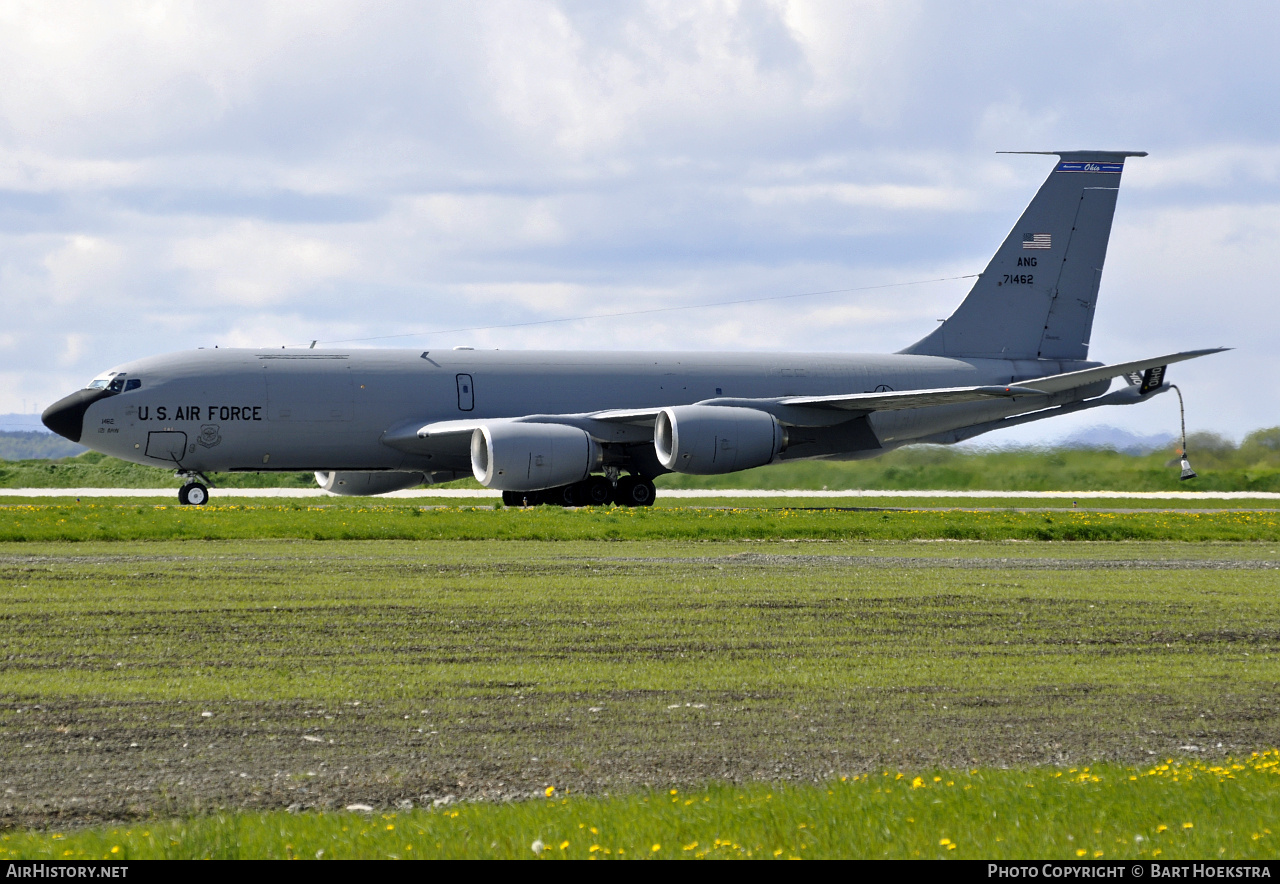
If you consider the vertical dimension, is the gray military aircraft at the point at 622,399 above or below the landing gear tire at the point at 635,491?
above

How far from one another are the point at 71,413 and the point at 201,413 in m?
3.02

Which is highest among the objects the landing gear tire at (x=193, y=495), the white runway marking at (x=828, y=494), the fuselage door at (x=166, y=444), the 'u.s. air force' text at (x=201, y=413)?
the 'u.s. air force' text at (x=201, y=413)

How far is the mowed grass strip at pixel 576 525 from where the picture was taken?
74.7ft

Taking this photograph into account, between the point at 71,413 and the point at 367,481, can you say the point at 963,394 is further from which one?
the point at 71,413

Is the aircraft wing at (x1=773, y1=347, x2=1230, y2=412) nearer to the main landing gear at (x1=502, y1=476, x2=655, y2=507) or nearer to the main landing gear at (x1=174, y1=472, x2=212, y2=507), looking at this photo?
the main landing gear at (x1=502, y1=476, x2=655, y2=507)

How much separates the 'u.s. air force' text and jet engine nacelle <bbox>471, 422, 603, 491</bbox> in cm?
523

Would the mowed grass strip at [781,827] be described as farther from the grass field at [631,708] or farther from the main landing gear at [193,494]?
the main landing gear at [193,494]

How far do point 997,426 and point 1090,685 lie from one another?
97.9 ft

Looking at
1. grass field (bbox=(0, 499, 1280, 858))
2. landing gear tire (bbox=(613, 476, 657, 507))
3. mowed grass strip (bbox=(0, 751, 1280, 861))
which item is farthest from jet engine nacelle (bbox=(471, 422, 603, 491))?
mowed grass strip (bbox=(0, 751, 1280, 861))

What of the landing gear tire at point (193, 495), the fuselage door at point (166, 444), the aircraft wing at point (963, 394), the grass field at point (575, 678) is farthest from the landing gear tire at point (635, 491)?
the grass field at point (575, 678)

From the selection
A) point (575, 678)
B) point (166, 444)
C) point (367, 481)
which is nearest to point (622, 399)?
point (367, 481)

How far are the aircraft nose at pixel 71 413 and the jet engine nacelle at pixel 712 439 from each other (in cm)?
1308

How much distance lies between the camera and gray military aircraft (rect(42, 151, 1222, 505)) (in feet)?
102

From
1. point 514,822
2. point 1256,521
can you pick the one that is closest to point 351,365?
point 1256,521
